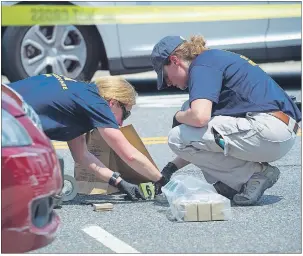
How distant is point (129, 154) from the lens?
562 centimetres

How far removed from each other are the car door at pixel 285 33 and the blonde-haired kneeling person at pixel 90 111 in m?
4.42

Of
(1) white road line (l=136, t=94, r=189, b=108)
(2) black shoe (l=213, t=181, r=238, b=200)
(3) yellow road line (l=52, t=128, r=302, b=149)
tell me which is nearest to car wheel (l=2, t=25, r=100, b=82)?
(1) white road line (l=136, t=94, r=189, b=108)

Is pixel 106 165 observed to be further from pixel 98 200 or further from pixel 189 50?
pixel 189 50

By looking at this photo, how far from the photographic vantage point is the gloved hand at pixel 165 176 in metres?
5.81

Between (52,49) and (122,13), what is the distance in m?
0.79

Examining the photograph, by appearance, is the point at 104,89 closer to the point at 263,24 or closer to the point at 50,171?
the point at 50,171

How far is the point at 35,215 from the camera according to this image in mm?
3754

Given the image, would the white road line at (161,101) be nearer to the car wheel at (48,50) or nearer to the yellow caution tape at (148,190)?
the car wheel at (48,50)

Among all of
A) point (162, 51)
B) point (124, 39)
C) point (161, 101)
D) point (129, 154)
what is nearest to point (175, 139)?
point (129, 154)

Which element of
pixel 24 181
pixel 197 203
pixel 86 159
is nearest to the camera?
pixel 24 181

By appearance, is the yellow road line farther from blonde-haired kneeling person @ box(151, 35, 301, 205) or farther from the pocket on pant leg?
the pocket on pant leg

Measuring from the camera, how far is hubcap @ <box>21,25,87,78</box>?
971 cm

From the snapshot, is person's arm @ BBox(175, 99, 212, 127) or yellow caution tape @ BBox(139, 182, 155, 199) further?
yellow caution tape @ BBox(139, 182, 155, 199)

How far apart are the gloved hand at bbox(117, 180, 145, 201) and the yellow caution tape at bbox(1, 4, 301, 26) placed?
412 centimetres
